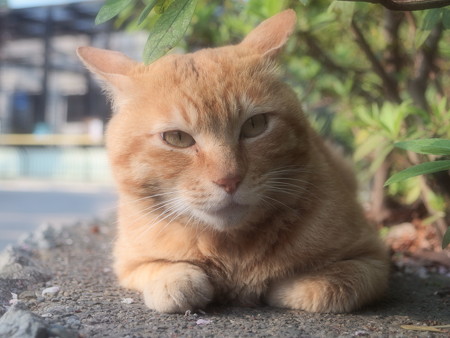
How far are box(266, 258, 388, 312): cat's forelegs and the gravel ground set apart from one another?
0.10ft

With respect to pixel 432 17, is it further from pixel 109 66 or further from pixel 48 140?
pixel 48 140

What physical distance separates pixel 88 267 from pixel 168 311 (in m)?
0.91

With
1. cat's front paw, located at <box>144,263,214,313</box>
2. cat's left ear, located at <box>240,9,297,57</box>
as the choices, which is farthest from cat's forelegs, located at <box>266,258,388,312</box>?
cat's left ear, located at <box>240,9,297,57</box>

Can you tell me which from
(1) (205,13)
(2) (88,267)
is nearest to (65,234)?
(2) (88,267)

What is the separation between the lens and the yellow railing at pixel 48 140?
9609 mm

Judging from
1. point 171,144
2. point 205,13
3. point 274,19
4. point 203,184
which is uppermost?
point 205,13

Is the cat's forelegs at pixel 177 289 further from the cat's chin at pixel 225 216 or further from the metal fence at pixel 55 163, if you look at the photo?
the metal fence at pixel 55 163

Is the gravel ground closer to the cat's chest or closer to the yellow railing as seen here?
the cat's chest

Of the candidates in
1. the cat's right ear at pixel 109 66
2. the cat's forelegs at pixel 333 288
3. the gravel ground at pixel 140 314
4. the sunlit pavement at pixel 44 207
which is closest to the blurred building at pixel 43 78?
the sunlit pavement at pixel 44 207

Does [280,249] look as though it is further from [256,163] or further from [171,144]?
[171,144]

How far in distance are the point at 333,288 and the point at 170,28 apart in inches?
35.8

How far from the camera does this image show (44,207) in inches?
185

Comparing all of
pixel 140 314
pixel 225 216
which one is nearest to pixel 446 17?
pixel 225 216

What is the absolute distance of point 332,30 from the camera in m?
3.18
